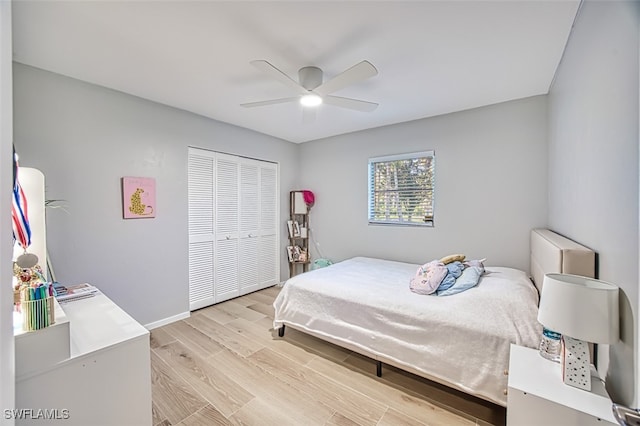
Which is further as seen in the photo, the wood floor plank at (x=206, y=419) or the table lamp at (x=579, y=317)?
the wood floor plank at (x=206, y=419)

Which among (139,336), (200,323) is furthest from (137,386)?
(200,323)

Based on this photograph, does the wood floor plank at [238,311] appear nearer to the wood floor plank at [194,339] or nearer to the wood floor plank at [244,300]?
the wood floor plank at [244,300]

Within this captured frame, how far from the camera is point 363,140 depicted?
13.1 ft

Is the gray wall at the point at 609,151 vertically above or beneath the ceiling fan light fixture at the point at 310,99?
beneath

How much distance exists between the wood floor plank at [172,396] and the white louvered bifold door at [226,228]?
152 cm

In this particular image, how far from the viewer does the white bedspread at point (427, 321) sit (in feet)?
5.46

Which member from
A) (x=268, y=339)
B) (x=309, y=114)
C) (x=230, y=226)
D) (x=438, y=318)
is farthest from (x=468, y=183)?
(x=230, y=226)

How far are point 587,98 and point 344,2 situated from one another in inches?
59.1

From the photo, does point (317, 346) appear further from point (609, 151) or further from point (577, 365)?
point (609, 151)

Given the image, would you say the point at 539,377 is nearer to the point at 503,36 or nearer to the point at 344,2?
the point at 503,36

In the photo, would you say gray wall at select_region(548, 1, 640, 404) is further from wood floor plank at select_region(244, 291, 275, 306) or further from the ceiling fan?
wood floor plank at select_region(244, 291, 275, 306)

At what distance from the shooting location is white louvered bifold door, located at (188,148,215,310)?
10.9ft

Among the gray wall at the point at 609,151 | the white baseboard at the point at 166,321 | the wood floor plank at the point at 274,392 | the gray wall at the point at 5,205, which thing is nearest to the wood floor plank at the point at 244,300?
the white baseboard at the point at 166,321

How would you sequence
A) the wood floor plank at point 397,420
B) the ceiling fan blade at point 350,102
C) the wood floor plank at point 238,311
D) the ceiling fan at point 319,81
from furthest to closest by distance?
the wood floor plank at point 238,311
the ceiling fan blade at point 350,102
the ceiling fan at point 319,81
the wood floor plank at point 397,420
